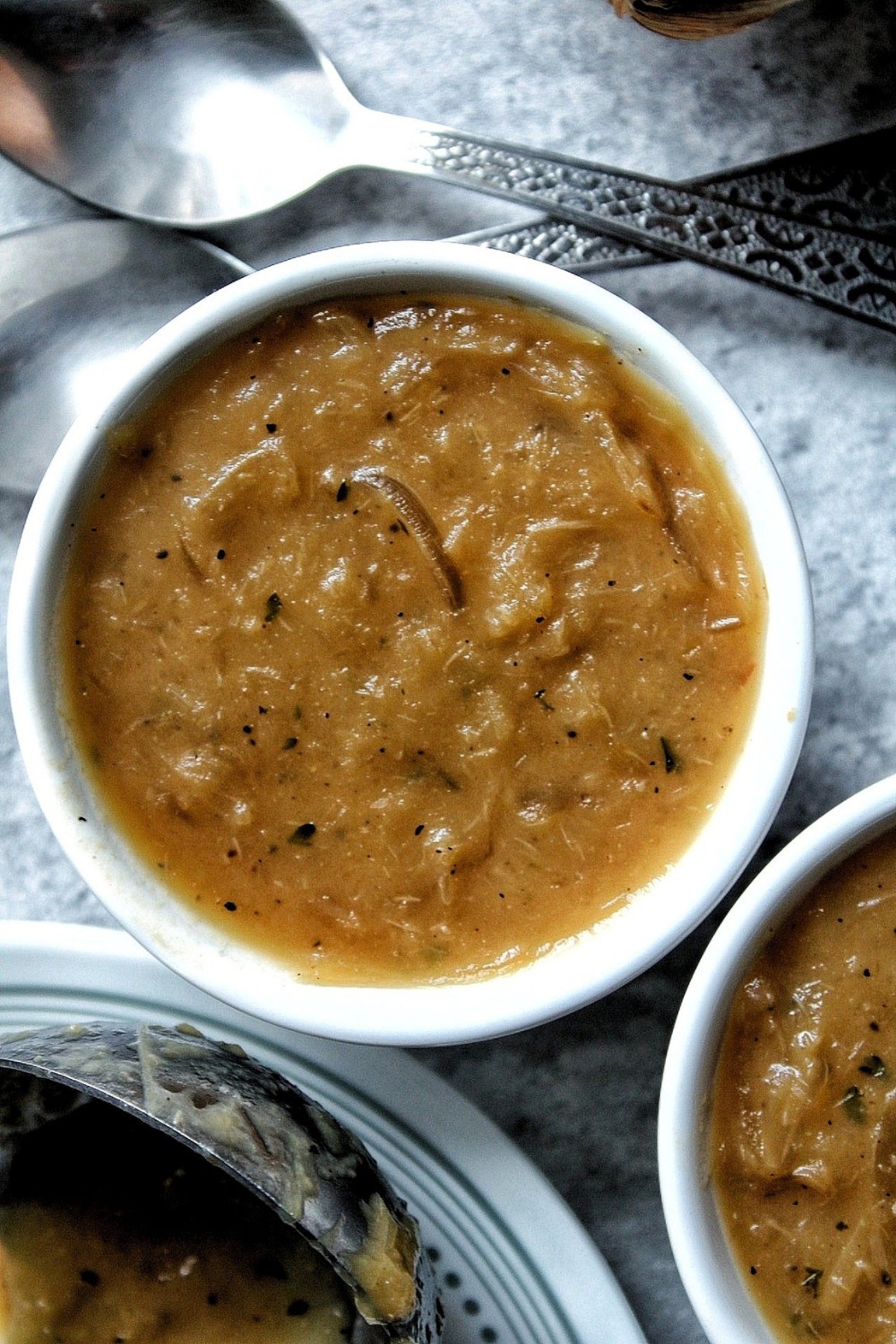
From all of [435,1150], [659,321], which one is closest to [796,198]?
[659,321]

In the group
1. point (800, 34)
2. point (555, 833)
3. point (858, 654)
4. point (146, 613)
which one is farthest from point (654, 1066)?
point (800, 34)

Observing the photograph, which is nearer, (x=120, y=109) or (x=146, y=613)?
(x=146, y=613)

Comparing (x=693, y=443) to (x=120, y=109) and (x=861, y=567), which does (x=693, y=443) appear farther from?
(x=120, y=109)

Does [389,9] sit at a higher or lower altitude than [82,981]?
higher

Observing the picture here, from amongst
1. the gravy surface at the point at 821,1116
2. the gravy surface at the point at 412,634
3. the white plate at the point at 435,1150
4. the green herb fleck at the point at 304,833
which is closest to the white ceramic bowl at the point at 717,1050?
the gravy surface at the point at 821,1116

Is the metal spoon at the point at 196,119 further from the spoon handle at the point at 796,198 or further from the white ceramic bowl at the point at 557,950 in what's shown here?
the white ceramic bowl at the point at 557,950

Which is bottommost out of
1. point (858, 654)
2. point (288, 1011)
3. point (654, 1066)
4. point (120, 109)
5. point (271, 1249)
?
point (271, 1249)
